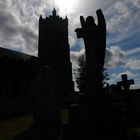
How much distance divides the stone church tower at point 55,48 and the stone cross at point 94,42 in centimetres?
4991

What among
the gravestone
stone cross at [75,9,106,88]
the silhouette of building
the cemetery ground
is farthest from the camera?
the silhouette of building

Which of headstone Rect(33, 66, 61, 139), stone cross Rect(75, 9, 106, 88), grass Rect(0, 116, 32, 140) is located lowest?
grass Rect(0, 116, 32, 140)

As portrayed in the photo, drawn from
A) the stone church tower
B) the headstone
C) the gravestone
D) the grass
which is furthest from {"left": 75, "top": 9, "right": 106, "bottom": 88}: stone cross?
the stone church tower

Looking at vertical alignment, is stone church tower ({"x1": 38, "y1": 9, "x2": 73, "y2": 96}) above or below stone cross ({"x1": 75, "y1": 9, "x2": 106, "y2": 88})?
above

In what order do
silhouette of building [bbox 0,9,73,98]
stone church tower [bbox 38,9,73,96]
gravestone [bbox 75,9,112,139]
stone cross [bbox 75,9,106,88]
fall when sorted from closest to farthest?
gravestone [bbox 75,9,112,139] < stone cross [bbox 75,9,106,88] < silhouette of building [bbox 0,9,73,98] < stone church tower [bbox 38,9,73,96]

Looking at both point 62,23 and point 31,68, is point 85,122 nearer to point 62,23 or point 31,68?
point 31,68

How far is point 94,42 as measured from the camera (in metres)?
7.16

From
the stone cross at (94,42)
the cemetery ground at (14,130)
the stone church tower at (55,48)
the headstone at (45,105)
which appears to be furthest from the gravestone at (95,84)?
the stone church tower at (55,48)

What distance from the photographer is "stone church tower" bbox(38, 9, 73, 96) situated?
58.3 metres

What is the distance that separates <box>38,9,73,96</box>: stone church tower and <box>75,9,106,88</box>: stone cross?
49910 mm

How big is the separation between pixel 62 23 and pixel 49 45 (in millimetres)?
7595

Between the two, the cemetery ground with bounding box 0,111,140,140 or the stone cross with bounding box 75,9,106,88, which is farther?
the cemetery ground with bounding box 0,111,140,140

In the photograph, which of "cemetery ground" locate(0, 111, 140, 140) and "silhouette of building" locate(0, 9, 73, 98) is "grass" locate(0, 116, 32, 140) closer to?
"cemetery ground" locate(0, 111, 140, 140)

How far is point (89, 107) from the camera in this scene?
6184 millimetres
